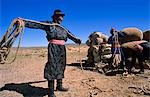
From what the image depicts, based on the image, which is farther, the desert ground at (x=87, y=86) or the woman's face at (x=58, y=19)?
the desert ground at (x=87, y=86)

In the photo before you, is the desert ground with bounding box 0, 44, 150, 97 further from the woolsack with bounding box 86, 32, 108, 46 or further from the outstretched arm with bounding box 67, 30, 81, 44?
the woolsack with bounding box 86, 32, 108, 46

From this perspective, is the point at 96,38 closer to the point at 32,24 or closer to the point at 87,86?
the point at 87,86

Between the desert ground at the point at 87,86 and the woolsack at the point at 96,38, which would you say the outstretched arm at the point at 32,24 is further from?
the woolsack at the point at 96,38

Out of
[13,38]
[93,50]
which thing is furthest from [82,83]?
[93,50]

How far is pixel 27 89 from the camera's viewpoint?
23.3 feet

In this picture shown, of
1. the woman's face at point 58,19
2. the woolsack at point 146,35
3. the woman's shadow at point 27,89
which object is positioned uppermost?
the woolsack at point 146,35

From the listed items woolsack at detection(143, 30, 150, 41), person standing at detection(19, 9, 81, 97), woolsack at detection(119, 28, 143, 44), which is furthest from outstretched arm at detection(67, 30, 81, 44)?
woolsack at detection(143, 30, 150, 41)

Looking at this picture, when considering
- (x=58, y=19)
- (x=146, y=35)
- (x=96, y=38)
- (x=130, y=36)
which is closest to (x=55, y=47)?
(x=58, y=19)

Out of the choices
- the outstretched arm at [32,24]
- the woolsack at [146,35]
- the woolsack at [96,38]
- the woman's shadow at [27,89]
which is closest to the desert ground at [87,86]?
the woman's shadow at [27,89]

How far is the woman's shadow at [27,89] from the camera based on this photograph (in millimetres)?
6628

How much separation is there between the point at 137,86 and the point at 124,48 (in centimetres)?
329

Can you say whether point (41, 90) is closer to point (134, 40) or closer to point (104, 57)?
point (104, 57)

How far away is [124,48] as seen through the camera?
10.9m

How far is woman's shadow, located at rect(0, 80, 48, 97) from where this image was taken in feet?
21.7
